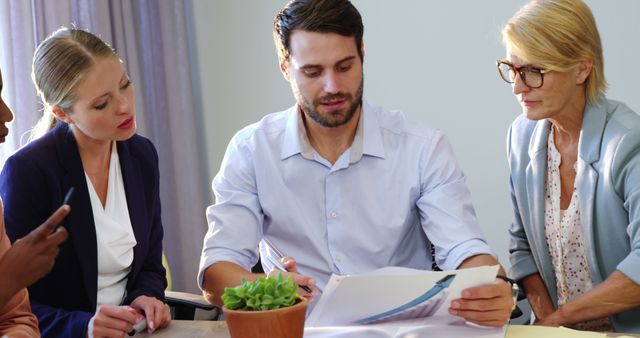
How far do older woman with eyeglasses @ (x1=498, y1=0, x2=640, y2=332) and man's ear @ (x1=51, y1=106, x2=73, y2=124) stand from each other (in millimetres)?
1154

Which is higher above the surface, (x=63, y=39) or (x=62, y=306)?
(x=63, y=39)

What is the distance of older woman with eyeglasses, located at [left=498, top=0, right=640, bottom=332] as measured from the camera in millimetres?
2125

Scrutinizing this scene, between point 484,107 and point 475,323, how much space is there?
7.90 feet

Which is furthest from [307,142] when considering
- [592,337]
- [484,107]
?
[484,107]

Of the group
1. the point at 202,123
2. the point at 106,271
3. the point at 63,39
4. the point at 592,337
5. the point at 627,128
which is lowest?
the point at 202,123

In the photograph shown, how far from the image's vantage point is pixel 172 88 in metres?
4.22

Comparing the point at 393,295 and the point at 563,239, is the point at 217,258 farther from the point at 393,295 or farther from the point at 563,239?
the point at 563,239

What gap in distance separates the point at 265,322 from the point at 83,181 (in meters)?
0.89

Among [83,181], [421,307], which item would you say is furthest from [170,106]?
[421,307]

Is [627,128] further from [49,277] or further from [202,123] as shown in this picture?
[202,123]

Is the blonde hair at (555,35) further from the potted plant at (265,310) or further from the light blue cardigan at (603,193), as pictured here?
the potted plant at (265,310)

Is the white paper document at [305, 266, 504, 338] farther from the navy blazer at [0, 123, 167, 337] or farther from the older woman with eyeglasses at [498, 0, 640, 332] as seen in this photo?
the navy blazer at [0, 123, 167, 337]

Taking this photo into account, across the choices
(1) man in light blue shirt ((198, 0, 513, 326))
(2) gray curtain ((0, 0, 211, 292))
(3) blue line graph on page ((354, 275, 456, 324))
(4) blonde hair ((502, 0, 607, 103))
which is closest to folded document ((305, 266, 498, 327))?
(3) blue line graph on page ((354, 275, 456, 324))

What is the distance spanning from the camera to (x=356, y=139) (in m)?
2.32
